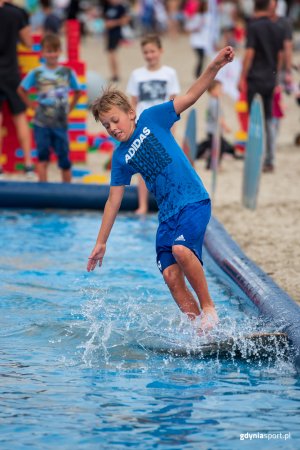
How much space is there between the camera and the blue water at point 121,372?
459cm

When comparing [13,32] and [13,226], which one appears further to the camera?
[13,32]

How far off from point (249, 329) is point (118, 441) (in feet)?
5.42

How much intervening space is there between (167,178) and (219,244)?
247cm

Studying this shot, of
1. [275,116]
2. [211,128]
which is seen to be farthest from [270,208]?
[275,116]

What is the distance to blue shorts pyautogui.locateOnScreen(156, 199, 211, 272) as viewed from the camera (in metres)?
5.64

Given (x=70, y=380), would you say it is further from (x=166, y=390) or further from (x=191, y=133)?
(x=191, y=133)

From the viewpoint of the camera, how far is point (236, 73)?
14461 millimetres

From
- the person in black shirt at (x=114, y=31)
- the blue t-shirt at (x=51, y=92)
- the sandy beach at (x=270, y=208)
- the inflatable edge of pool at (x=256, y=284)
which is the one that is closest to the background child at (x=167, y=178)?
the inflatable edge of pool at (x=256, y=284)

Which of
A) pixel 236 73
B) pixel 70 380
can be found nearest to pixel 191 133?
pixel 236 73

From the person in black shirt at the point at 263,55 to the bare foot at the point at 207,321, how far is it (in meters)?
6.21

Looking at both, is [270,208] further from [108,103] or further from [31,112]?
[108,103]

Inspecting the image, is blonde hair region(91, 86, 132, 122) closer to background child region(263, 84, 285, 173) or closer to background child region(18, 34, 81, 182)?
background child region(18, 34, 81, 182)

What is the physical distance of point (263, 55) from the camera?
38.5ft

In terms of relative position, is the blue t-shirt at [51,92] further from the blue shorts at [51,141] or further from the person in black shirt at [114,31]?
the person in black shirt at [114,31]
